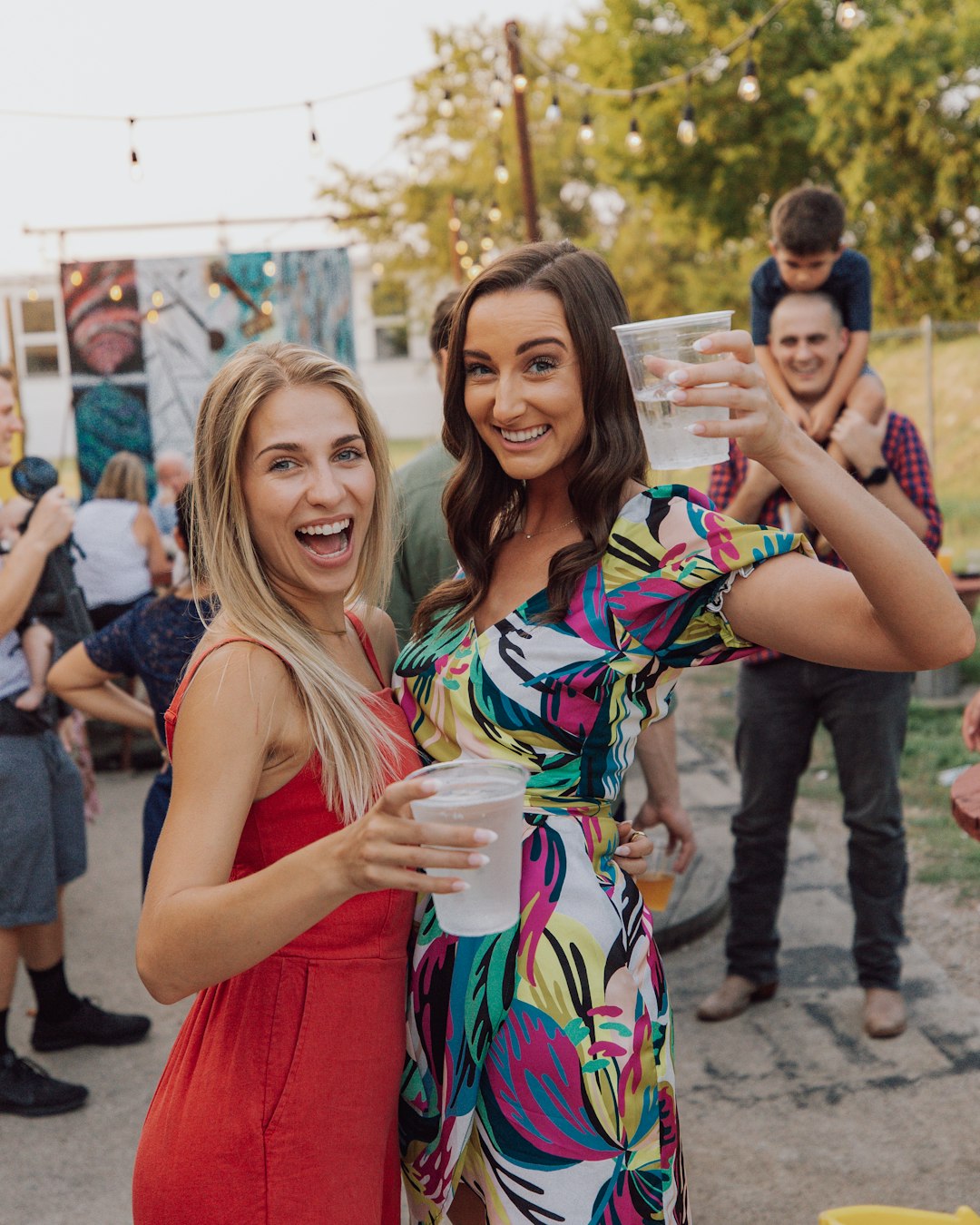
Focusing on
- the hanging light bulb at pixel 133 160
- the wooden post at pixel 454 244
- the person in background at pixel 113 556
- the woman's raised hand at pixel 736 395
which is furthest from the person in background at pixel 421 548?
the wooden post at pixel 454 244

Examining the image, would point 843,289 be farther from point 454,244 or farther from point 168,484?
point 454,244

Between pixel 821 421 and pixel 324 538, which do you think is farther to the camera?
pixel 821 421

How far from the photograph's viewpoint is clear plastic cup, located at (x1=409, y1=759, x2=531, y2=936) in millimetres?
1387

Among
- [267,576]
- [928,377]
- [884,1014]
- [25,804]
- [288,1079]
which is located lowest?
[884,1014]

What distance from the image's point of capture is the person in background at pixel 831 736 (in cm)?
390

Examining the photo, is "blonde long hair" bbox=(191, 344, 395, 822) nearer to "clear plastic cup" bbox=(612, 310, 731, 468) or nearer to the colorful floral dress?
the colorful floral dress

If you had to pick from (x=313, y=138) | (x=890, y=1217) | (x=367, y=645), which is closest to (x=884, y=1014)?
(x=890, y=1217)

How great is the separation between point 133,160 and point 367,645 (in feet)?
26.3

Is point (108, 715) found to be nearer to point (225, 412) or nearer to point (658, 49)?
point (225, 412)

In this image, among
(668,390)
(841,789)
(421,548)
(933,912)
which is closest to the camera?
(668,390)

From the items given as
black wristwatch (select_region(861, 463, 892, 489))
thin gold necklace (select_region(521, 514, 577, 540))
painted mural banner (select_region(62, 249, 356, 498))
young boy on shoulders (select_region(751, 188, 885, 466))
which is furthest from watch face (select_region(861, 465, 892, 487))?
painted mural banner (select_region(62, 249, 356, 498))

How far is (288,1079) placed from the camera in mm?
1649

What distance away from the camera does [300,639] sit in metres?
1.76

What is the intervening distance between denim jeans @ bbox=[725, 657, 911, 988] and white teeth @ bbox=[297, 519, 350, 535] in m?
2.39
